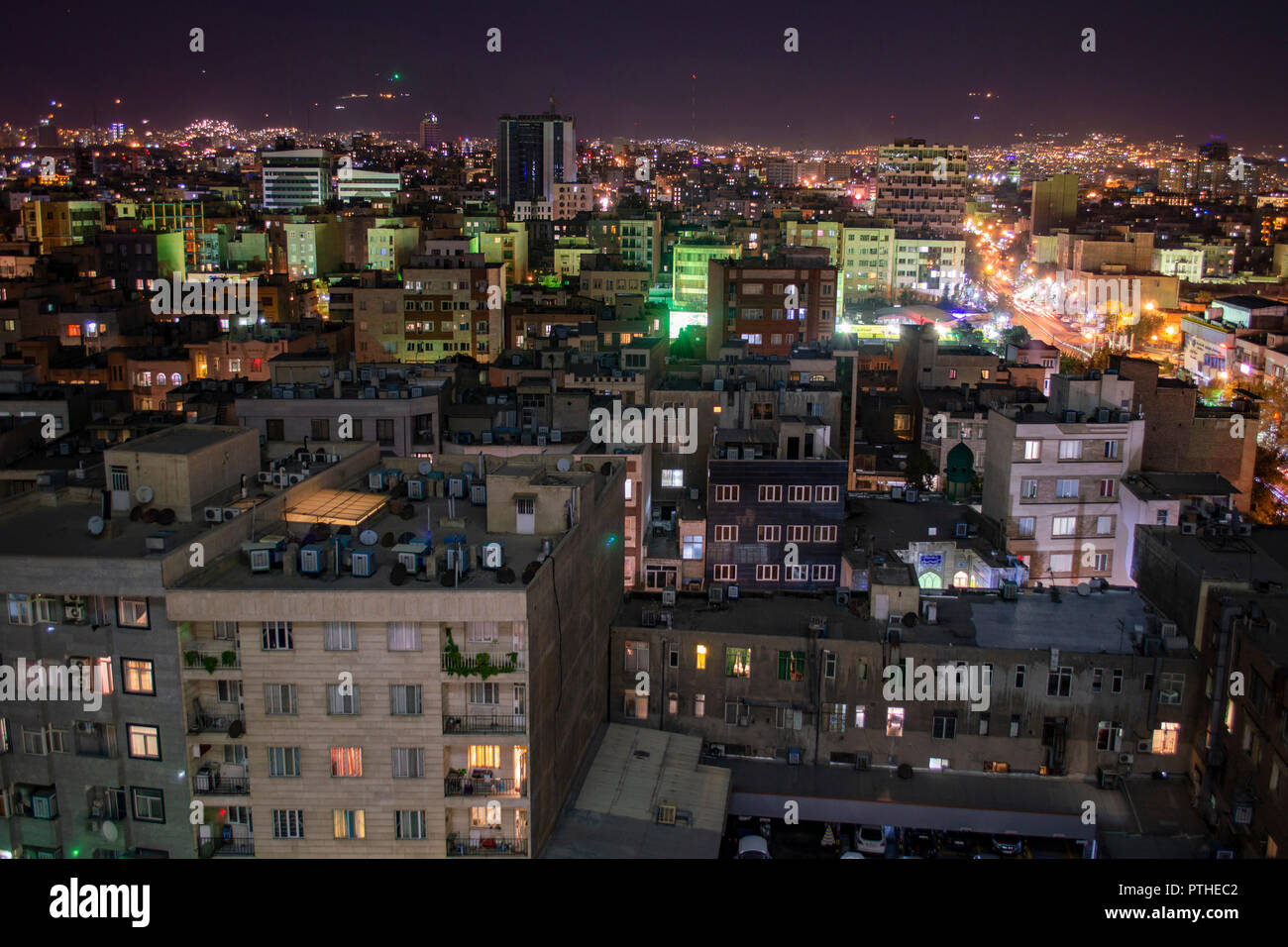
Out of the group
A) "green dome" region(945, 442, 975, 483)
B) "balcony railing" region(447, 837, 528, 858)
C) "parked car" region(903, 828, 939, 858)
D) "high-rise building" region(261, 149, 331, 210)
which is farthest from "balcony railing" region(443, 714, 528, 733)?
"high-rise building" region(261, 149, 331, 210)

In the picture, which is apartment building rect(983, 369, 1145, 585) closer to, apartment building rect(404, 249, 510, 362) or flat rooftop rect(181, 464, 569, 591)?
flat rooftop rect(181, 464, 569, 591)

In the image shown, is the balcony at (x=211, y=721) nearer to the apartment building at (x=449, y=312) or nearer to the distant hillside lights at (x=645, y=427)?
the distant hillside lights at (x=645, y=427)

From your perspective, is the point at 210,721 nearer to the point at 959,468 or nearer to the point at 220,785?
the point at 220,785

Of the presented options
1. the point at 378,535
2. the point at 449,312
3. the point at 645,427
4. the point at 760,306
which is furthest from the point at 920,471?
the point at 449,312

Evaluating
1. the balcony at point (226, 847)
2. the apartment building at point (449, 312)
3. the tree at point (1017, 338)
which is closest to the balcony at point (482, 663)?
the balcony at point (226, 847)

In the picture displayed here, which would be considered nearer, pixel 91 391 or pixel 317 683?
pixel 317 683

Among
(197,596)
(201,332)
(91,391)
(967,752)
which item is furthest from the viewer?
(201,332)
